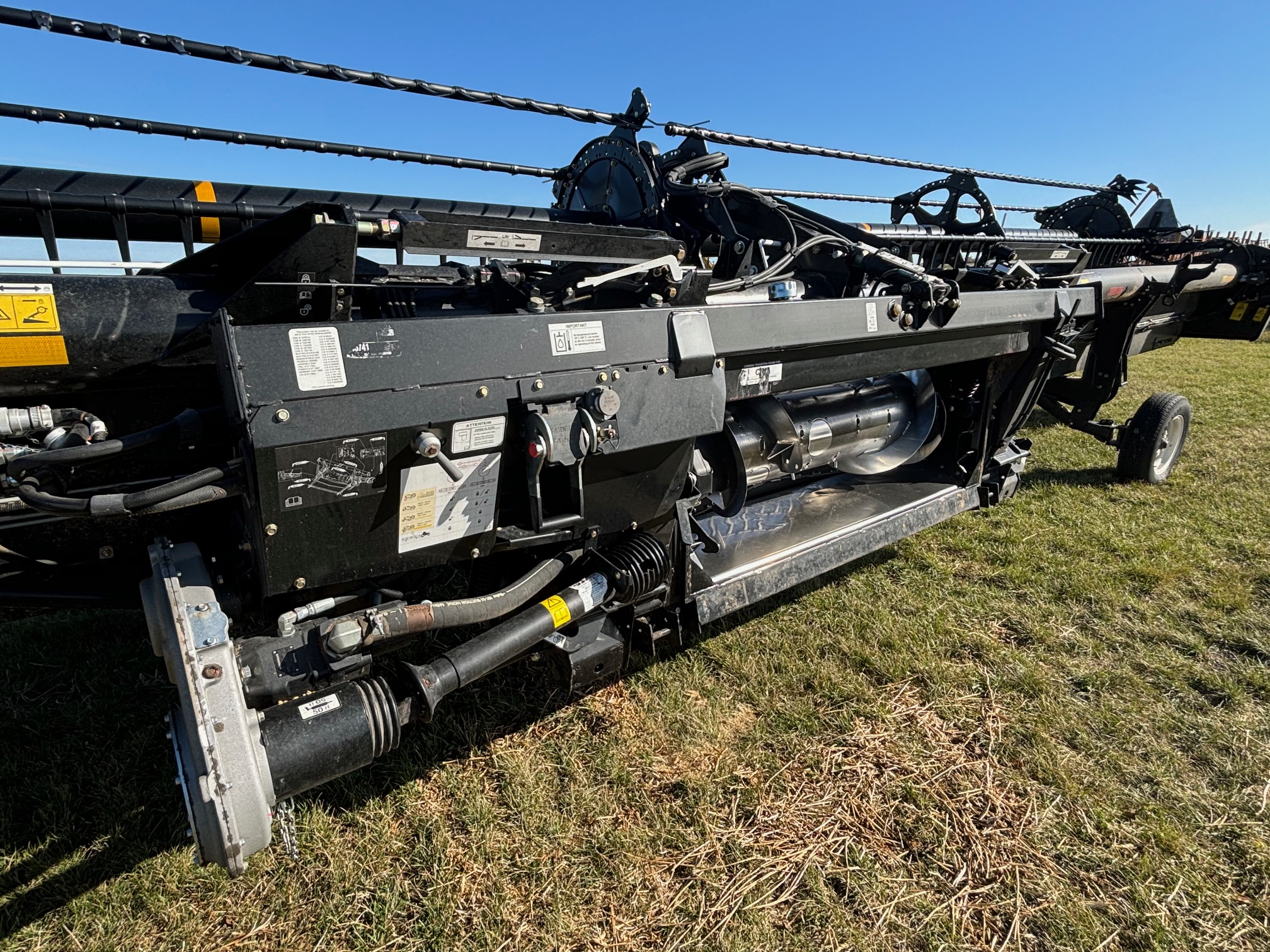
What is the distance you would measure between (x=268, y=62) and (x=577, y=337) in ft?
6.02

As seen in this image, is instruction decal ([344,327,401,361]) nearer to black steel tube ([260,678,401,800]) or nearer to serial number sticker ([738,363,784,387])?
black steel tube ([260,678,401,800])

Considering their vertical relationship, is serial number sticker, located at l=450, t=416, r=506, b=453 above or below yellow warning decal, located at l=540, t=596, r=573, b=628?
above

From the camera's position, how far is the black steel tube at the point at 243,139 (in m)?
2.85

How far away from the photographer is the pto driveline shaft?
2.03 meters

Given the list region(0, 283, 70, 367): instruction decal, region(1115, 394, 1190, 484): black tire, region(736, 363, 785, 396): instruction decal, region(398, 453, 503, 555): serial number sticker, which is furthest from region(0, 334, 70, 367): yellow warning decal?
region(1115, 394, 1190, 484): black tire

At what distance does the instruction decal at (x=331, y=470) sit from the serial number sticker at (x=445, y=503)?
0.09m

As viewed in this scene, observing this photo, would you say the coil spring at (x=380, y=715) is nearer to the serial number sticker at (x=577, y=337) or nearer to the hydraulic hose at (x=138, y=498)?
the hydraulic hose at (x=138, y=498)

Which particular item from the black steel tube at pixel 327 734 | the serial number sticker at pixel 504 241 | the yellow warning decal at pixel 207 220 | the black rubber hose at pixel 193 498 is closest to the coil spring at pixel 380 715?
the black steel tube at pixel 327 734

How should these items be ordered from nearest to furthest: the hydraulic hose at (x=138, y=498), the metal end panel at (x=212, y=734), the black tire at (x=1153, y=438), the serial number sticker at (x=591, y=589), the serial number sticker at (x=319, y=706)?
the metal end panel at (x=212, y=734) < the hydraulic hose at (x=138, y=498) < the serial number sticker at (x=319, y=706) < the serial number sticker at (x=591, y=589) < the black tire at (x=1153, y=438)

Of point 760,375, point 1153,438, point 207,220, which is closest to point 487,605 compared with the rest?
point 760,375

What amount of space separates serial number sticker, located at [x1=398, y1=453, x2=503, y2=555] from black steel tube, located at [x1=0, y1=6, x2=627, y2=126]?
1946 mm

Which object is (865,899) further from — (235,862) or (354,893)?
(235,862)

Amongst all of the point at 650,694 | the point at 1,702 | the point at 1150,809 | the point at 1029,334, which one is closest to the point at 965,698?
the point at 1150,809

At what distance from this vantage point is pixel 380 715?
1901 millimetres
